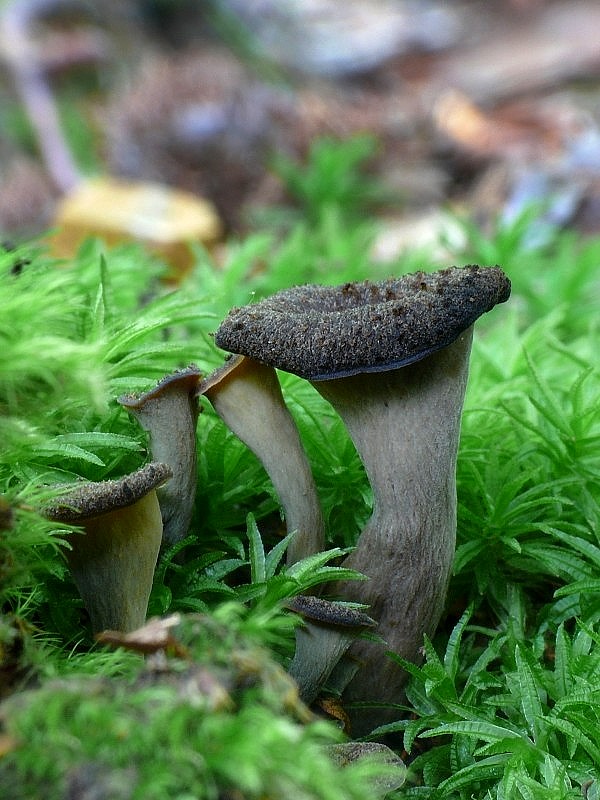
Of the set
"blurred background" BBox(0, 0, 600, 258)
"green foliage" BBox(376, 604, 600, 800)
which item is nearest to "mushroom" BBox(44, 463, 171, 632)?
"green foliage" BBox(376, 604, 600, 800)

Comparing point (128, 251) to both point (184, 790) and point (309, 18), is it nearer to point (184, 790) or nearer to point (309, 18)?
point (184, 790)

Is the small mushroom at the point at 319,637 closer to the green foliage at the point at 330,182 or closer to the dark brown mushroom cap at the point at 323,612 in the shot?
the dark brown mushroom cap at the point at 323,612

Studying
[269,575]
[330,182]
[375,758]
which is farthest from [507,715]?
[330,182]

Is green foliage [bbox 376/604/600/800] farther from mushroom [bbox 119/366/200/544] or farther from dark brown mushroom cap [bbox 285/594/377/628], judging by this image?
mushroom [bbox 119/366/200/544]

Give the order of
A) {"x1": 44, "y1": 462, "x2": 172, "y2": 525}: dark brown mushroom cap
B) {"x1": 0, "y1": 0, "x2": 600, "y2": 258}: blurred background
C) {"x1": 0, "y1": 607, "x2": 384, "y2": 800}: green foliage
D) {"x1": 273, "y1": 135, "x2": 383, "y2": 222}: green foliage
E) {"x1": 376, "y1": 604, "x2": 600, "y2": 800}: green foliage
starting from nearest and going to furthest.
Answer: {"x1": 0, "y1": 607, "x2": 384, "y2": 800}: green foliage
{"x1": 44, "y1": 462, "x2": 172, "y2": 525}: dark brown mushroom cap
{"x1": 376, "y1": 604, "x2": 600, "y2": 800}: green foliage
{"x1": 273, "y1": 135, "x2": 383, "y2": 222}: green foliage
{"x1": 0, "y1": 0, "x2": 600, "y2": 258}: blurred background

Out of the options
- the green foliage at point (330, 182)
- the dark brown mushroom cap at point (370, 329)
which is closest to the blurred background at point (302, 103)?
the green foliage at point (330, 182)

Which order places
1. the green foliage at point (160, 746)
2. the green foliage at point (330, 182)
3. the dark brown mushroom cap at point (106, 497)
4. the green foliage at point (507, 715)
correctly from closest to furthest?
1. the green foliage at point (160, 746)
2. the dark brown mushroom cap at point (106, 497)
3. the green foliage at point (507, 715)
4. the green foliage at point (330, 182)

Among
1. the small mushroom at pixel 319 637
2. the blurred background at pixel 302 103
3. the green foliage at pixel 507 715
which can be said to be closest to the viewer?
the small mushroom at pixel 319 637
